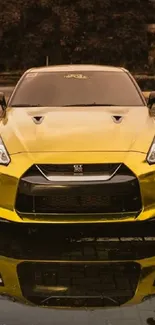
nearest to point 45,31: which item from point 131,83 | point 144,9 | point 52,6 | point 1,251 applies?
point 52,6

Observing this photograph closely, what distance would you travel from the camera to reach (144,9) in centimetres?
4384

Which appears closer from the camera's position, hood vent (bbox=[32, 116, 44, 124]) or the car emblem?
the car emblem

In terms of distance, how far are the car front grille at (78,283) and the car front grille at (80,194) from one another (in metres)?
0.61

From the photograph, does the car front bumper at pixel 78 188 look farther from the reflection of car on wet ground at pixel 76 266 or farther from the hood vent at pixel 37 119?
the hood vent at pixel 37 119

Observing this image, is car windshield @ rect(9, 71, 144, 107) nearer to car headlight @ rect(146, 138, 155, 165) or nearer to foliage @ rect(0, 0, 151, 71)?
car headlight @ rect(146, 138, 155, 165)

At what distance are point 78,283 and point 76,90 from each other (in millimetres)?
3223

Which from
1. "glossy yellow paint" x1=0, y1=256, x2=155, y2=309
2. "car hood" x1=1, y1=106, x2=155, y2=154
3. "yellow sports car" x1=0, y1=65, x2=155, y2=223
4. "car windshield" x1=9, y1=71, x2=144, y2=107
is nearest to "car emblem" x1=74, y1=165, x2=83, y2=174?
"yellow sports car" x1=0, y1=65, x2=155, y2=223

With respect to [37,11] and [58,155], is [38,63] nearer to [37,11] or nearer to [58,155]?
[37,11]

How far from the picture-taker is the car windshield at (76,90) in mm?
6762

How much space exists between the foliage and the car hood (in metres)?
36.1

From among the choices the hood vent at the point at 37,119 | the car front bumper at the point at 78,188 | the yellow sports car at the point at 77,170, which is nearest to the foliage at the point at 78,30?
the hood vent at the point at 37,119

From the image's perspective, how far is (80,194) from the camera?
16.3 feet

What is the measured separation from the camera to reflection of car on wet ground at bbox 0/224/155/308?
3863 mm

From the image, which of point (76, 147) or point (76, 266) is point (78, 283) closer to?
point (76, 266)
